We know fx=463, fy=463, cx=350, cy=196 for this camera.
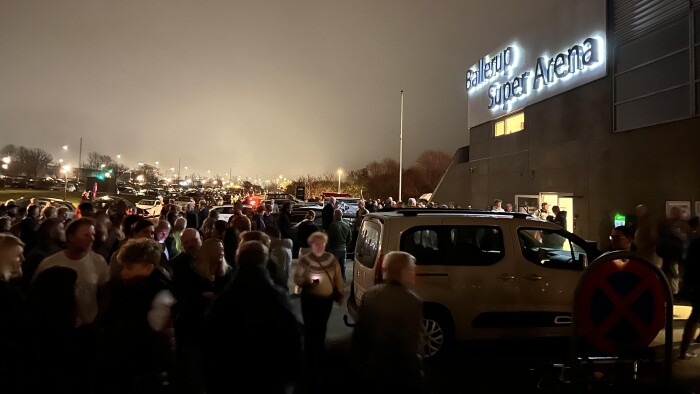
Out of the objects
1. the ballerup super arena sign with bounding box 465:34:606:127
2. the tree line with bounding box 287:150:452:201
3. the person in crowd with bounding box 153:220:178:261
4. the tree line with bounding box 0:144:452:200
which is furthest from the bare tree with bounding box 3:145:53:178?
the person in crowd with bounding box 153:220:178:261

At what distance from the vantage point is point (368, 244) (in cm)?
656

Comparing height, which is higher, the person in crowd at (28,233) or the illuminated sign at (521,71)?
the illuminated sign at (521,71)

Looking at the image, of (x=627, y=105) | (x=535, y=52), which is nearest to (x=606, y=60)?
(x=627, y=105)

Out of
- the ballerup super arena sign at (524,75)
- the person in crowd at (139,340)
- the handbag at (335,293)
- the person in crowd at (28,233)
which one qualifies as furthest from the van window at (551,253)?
the ballerup super arena sign at (524,75)

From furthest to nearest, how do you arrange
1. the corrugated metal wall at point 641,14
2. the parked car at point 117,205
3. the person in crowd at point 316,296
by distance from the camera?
the corrugated metal wall at point 641,14 < the parked car at point 117,205 < the person in crowd at point 316,296

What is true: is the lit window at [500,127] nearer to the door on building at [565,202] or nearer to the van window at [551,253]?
the door on building at [565,202]

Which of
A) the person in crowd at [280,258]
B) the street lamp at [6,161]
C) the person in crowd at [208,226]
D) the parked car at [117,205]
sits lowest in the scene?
the person in crowd at [280,258]

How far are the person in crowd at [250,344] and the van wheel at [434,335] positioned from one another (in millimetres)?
3403

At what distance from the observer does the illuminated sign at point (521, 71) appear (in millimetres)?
19719

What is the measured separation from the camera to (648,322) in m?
4.71

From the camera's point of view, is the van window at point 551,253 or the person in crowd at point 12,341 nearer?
the person in crowd at point 12,341

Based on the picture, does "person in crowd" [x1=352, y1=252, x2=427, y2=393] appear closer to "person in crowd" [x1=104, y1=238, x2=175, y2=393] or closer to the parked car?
"person in crowd" [x1=104, y1=238, x2=175, y2=393]

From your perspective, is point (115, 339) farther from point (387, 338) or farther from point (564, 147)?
point (564, 147)

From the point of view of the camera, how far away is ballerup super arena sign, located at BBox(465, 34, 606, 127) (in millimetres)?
19641
